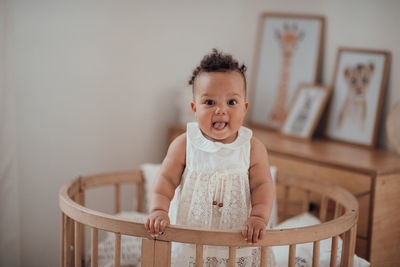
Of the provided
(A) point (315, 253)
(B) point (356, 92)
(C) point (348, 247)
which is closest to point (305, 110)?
(B) point (356, 92)

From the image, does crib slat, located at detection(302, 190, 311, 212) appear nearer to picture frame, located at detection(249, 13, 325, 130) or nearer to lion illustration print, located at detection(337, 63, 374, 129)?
lion illustration print, located at detection(337, 63, 374, 129)

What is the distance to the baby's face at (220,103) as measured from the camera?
1.25 m

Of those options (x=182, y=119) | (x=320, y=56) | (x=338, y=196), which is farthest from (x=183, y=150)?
(x=320, y=56)

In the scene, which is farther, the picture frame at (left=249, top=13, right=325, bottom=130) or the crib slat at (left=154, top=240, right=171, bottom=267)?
the picture frame at (left=249, top=13, right=325, bottom=130)

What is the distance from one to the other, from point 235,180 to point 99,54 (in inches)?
40.2

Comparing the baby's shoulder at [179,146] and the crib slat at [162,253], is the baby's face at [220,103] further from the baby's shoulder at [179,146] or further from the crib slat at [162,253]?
the crib slat at [162,253]

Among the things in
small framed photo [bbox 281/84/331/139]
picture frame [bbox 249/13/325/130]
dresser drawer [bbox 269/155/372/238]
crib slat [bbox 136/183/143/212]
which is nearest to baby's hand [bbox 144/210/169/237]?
crib slat [bbox 136/183/143/212]

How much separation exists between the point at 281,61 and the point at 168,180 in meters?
1.26

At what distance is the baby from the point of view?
1252 millimetres

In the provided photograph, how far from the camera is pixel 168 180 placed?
4.30 feet

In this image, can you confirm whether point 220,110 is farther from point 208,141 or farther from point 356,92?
point 356,92

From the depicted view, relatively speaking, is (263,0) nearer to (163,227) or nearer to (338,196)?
(338,196)

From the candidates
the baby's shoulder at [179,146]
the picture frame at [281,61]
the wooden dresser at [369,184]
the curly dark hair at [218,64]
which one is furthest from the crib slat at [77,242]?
the picture frame at [281,61]

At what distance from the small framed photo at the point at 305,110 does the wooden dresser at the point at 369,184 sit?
266 millimetres
